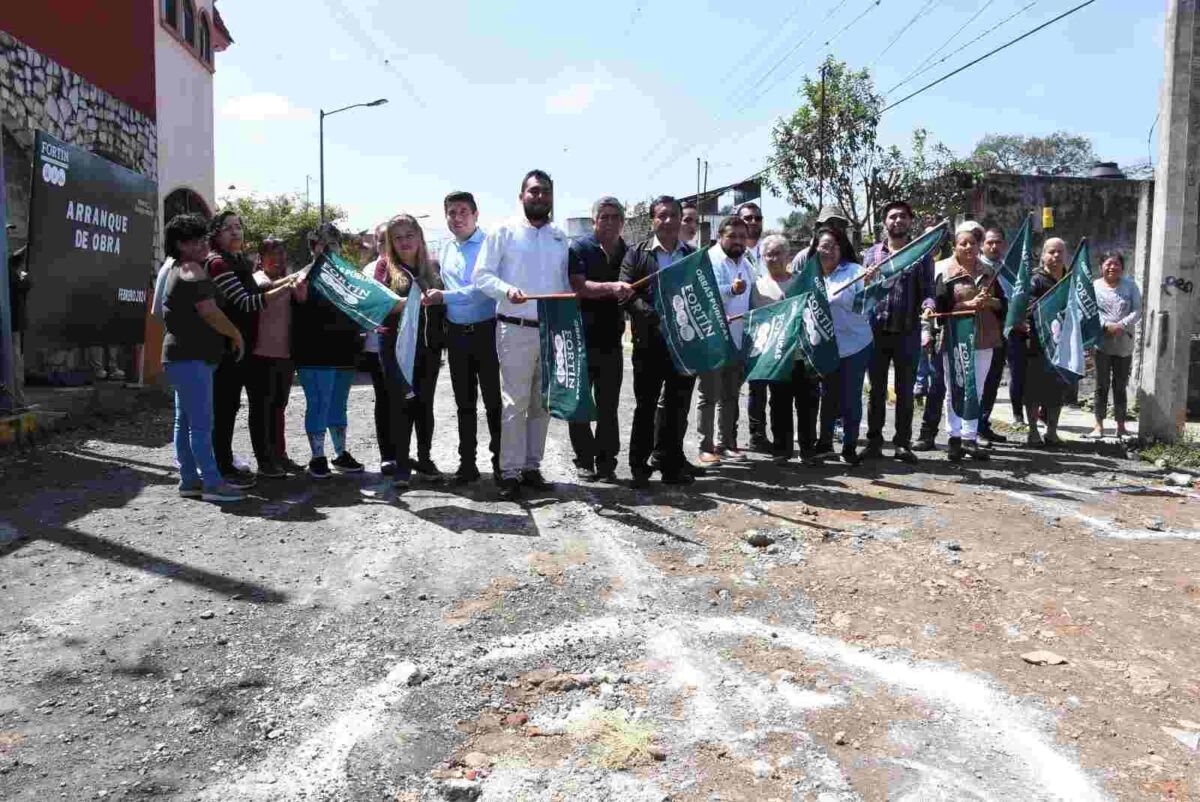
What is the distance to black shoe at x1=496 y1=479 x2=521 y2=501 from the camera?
600 centimetres

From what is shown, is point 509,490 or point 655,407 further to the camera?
point 655,407

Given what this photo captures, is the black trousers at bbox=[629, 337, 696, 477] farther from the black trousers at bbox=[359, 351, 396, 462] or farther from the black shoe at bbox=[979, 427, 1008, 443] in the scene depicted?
the black shoe at bbox=[979, 427, 1008, 443]

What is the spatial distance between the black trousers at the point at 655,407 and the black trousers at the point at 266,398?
2.51m

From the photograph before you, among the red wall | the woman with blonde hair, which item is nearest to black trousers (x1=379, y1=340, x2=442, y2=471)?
the woman with blonde hair

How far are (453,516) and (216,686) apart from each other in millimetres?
2362

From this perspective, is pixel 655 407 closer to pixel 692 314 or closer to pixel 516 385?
pixel 692 314

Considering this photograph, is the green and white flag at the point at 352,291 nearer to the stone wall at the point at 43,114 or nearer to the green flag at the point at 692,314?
the green flag at the point at 692,314

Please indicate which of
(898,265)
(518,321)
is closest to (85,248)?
(518,321)

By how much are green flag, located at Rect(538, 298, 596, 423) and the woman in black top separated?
196cm

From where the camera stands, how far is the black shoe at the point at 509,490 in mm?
5996

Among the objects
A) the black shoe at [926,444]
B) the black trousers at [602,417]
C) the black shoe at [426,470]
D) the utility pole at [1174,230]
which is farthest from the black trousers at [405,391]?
the utility pole at [1174,230]

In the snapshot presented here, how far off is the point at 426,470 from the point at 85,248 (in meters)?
5.29

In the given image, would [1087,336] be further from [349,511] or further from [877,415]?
[349,511]

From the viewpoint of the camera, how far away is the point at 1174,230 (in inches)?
320
